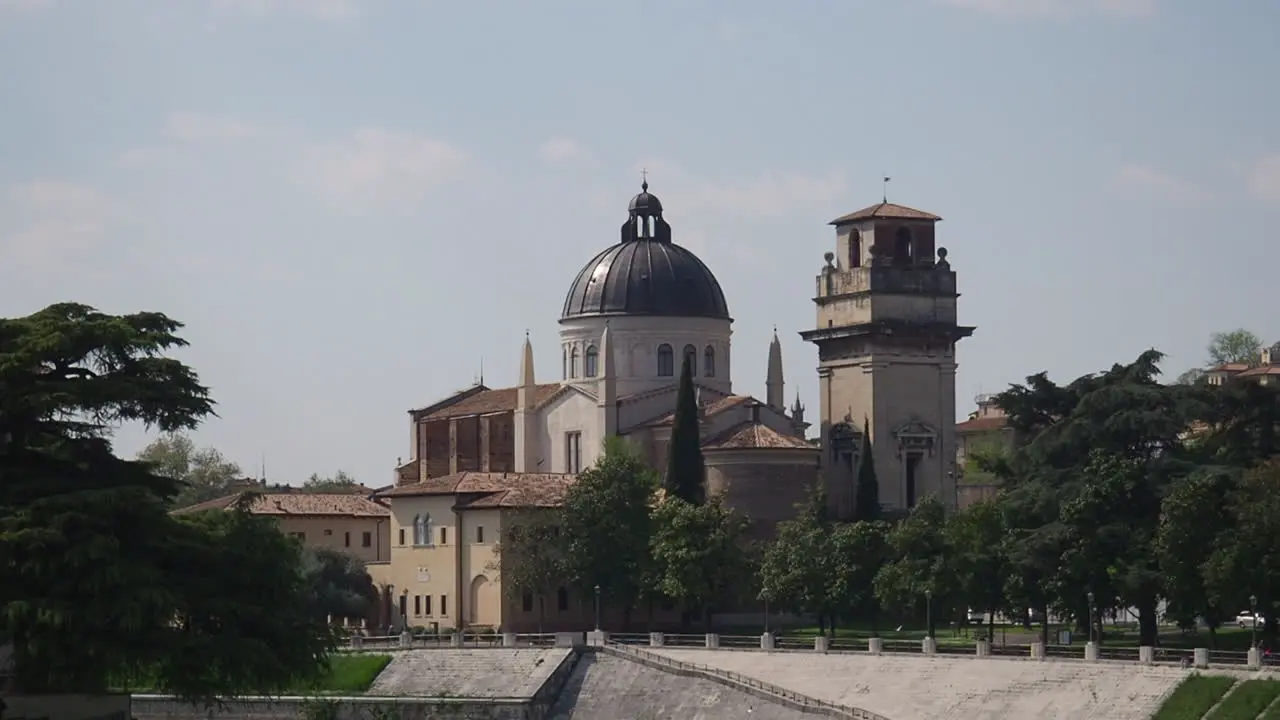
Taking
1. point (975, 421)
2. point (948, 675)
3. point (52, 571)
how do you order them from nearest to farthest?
point (52, 571) → point (948, 675) → point (975, 421)

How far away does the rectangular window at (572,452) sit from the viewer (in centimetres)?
10981

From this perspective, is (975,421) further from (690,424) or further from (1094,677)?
(1094,677)

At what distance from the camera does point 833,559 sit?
89.2 meters

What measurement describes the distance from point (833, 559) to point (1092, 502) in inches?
505

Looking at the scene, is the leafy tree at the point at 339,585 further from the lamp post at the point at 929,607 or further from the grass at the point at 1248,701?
the grass at the point at 1248,701

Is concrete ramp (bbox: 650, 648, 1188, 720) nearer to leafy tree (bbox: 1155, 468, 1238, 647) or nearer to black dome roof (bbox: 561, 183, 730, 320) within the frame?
leafy tree (bbox: 1155, 468, 1238, 647)

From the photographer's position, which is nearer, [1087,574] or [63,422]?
[63,422]

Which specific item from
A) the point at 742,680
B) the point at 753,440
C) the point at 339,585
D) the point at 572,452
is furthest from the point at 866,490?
the point at 742,680

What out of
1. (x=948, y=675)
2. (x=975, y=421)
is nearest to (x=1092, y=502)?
(x=948, y=675)

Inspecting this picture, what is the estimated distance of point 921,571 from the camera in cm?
8450

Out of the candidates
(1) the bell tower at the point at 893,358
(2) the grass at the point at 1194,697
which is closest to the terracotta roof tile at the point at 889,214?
(1) the bell tower at the point at 893,358

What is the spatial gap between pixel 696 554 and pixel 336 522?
2477 cm

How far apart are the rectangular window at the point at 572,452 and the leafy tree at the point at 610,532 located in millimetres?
13323

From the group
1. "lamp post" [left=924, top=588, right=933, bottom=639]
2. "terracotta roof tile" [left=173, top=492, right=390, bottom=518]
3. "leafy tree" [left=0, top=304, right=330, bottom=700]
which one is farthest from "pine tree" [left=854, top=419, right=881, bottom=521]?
"leafy tree" [left=0, top=304, right=330, bottom=700]
